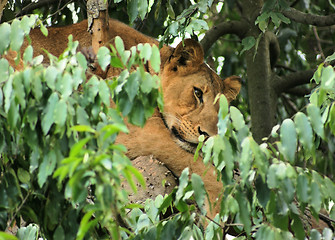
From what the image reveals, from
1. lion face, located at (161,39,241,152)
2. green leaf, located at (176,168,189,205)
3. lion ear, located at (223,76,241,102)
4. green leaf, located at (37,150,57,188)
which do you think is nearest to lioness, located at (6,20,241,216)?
lion face, located at (161,39,241,152)

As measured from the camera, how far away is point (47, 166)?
9.05 feet

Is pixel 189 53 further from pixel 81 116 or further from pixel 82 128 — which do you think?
pixel 82 128

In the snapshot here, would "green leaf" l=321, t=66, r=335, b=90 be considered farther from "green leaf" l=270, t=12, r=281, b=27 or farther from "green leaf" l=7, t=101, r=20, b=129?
"green leaf" l=270, t=12, r=281, b=27

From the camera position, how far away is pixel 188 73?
4809 mm

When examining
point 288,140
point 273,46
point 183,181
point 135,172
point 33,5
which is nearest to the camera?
point 135,172

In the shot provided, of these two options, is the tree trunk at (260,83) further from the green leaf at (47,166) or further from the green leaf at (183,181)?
the green leaf at (47,166)

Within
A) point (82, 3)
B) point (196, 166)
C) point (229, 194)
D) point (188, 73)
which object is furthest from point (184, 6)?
point (229, 194)

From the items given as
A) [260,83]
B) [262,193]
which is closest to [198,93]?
[260,83]

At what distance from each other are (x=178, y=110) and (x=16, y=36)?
6.40 ft

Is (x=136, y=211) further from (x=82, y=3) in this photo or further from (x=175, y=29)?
(x=82, y=3)

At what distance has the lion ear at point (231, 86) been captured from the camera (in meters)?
5.09

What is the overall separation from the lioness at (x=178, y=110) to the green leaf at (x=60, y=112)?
72.1 inches

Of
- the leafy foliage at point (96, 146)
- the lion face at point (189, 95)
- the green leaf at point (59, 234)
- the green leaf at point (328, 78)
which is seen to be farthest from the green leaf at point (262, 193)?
the lion face at point (189, 95)

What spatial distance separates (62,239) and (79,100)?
1.85 feet
